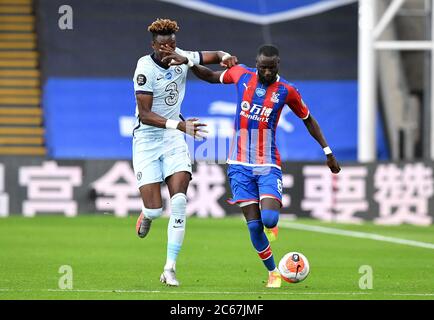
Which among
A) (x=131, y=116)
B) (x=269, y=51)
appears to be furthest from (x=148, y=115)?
(x=131, y=116)

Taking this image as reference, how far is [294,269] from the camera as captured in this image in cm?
1123

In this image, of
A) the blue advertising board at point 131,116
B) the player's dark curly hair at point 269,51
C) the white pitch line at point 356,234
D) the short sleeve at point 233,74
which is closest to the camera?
the player's dark curly hair at point 269,51

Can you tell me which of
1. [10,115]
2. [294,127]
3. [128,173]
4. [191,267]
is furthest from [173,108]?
[10,115]

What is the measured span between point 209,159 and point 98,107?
14.4 ft

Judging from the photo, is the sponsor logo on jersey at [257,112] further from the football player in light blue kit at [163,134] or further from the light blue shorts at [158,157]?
the light blue shorts at [158,157]

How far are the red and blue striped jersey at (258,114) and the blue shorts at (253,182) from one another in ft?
0.21

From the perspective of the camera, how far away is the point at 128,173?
23547 millimetres

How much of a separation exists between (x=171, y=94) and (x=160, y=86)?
0.56 ft

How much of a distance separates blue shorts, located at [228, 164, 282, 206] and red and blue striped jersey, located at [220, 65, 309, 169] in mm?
64

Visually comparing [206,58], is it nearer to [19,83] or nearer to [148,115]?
[148,115]

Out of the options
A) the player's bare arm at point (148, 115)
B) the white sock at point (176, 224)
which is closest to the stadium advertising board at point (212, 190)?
the white sock at point (176, 224)

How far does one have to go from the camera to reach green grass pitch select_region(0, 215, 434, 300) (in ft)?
35.5

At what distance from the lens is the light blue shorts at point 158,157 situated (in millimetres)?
11750
